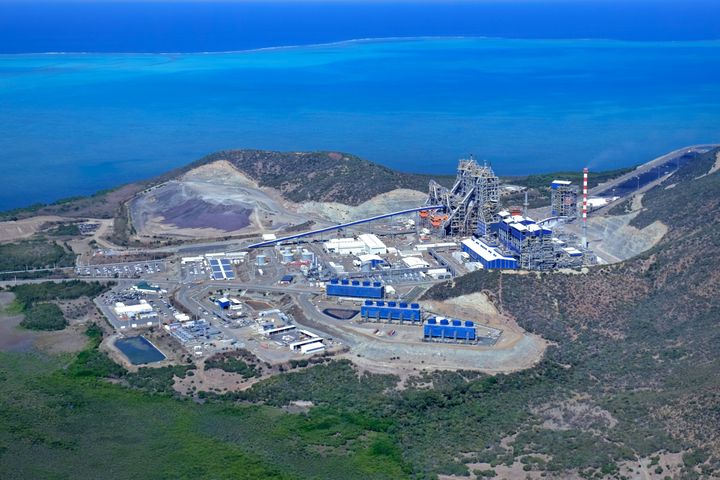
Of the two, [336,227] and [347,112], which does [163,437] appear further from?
[347,112]

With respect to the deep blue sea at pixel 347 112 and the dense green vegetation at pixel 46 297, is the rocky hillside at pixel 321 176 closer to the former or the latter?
the deep blue sea at pixel 347 112

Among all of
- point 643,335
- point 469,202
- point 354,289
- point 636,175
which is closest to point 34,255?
point 354,289

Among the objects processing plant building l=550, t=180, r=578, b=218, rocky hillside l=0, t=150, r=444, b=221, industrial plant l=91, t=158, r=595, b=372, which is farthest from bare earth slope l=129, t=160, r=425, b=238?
processing plant building l=550, t=180, r=578, b=218

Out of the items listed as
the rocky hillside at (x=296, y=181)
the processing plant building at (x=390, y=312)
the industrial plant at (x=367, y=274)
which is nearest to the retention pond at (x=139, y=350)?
the industrial plant at (x=367, y=274)

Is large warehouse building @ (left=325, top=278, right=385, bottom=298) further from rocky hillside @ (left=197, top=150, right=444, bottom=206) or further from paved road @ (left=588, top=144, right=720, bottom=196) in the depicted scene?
paved road @ (left=588, top=144, right=720, bottom=196)

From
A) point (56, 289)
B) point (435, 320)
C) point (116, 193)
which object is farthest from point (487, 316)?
point (116, 193)

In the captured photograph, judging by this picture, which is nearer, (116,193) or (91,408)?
(91,408)

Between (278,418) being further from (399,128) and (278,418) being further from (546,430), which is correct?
(399,128)
